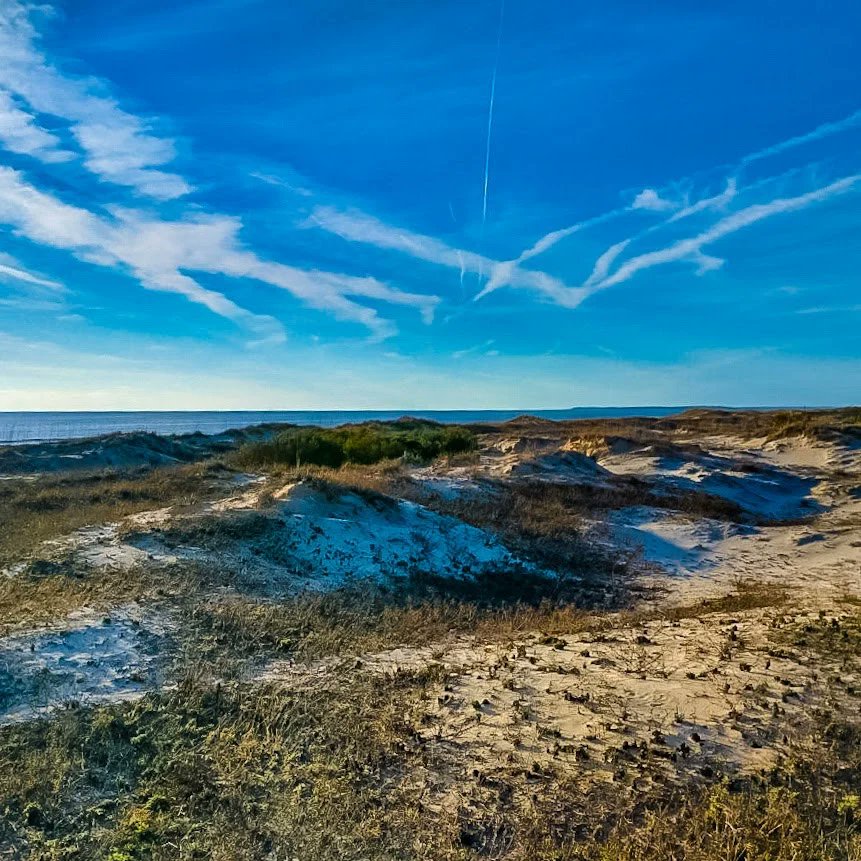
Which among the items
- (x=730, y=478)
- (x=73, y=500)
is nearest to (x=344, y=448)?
(x=73, y=500)

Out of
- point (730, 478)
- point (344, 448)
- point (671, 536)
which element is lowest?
point (671, 536)

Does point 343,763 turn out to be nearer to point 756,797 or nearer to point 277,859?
point 277,859

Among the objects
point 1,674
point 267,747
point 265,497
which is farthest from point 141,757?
point 265,497

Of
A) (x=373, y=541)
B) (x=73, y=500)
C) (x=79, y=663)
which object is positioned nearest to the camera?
(x=79, y=663)

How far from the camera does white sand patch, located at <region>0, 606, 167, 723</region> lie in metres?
6.76

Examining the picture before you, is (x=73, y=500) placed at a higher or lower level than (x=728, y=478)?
higher

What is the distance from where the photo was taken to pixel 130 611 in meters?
9.26

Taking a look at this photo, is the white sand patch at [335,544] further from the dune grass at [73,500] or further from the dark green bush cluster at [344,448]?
the dark green bush cluster at [344,448]

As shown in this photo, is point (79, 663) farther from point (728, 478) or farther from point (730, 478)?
point (730, 478)

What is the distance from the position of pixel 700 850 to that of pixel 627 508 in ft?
60.4

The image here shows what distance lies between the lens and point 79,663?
297 inches

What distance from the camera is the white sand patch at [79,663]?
266 inches

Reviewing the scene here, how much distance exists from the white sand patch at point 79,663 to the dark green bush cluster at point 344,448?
1750 cm

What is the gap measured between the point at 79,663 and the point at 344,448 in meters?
22.9
